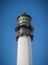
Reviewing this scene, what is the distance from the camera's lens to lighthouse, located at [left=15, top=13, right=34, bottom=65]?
3.70 m

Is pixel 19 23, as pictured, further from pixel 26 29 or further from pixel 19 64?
pixel 19 64

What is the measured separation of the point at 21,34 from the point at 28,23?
11.1 inches

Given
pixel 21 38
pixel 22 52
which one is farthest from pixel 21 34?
pixel 22 52

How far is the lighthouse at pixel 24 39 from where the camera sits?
370cm

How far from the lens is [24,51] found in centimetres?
374

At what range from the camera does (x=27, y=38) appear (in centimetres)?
389

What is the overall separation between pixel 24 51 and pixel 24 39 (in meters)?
0.23

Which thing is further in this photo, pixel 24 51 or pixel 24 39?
pixel 24 39

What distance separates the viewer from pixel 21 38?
3.89m

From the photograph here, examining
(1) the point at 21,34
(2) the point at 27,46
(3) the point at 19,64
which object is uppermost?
(1) the point at 21,34

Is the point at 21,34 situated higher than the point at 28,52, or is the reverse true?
the point at 21,34

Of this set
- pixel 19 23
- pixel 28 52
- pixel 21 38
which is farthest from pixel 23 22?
pixel 28 52

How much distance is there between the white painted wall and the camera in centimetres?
368

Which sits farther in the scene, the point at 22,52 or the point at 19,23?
the point at 19,23
